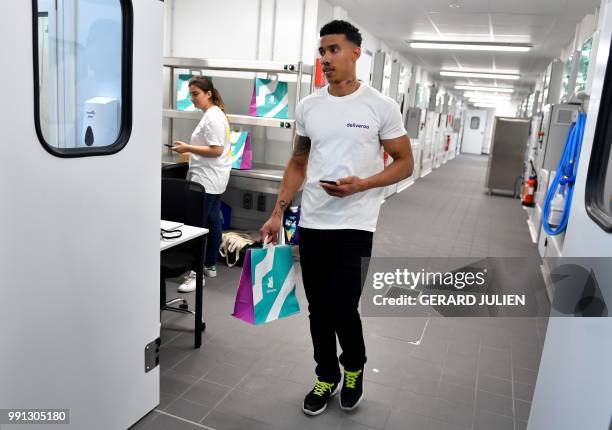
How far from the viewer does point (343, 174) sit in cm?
203

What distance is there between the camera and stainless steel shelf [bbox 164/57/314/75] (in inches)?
169

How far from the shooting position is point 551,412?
5.31ft

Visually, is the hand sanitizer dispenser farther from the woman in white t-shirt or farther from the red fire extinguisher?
the red fire extinguisher

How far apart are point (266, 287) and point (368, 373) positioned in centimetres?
94

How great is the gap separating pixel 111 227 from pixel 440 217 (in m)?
5.98

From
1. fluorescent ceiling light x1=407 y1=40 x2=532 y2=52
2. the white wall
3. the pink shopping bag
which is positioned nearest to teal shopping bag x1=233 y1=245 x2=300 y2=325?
the pink shopping bag

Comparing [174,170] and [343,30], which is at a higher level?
[343,30]

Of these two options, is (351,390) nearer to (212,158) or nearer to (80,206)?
(80,206)

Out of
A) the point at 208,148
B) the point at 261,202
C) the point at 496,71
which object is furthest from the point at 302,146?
the point at 496,71

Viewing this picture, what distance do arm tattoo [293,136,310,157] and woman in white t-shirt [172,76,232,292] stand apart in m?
1.48

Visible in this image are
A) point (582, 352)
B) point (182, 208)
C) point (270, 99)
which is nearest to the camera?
point (582, 352)

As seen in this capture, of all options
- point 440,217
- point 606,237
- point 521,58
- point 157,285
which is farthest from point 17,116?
point 521,58

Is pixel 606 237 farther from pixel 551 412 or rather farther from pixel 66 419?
pixel 66 419

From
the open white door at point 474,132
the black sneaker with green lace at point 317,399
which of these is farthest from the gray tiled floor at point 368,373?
the open white door at point 474,132
